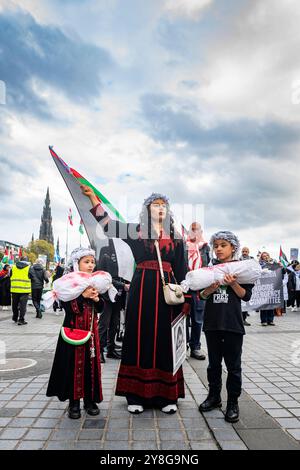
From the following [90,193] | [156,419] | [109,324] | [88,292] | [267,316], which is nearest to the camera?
[156,419]

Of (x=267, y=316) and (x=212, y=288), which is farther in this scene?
(x=267, y=316)

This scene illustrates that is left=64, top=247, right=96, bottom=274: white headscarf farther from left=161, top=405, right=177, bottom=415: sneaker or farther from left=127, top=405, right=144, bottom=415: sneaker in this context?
left=161, top=405, right=177, bottom=415: sneaker

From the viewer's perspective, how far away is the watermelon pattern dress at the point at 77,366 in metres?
3.44

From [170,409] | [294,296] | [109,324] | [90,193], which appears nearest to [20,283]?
[109,324]

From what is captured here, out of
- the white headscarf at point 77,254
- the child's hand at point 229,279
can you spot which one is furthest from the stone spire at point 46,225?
the child's hand at point 229,279

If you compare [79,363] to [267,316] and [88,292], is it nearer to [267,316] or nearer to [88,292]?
[88,292]

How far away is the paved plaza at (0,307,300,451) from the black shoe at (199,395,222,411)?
59 mm

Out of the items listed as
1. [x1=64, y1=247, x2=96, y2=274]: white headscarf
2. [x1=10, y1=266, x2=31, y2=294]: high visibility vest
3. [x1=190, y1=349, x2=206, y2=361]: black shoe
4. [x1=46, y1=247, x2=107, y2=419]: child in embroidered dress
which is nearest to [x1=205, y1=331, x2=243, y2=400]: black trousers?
[x1=46, y1=247, x2=107, y2=419]: child in embroidered dress

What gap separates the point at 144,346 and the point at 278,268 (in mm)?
8848

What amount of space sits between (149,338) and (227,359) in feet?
2.52

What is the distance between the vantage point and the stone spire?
139m

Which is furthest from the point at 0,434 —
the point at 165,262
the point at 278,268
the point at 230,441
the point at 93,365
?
the point at 278,268

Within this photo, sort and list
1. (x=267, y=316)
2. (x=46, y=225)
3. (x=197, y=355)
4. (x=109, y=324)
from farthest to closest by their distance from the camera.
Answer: (x=46, y=225)
(x=267, y=316)
(x=109, y=324)
(x=197, y=355)

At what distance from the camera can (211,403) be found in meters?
3.65
